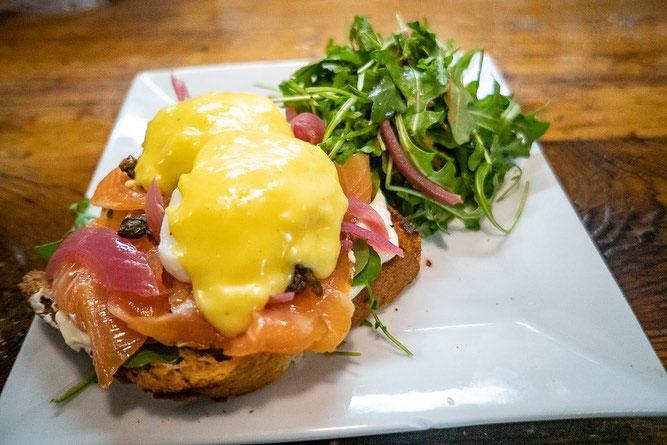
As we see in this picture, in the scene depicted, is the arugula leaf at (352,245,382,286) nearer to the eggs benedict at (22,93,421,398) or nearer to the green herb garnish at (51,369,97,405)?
the eggs benedict at (22,93,421,398)

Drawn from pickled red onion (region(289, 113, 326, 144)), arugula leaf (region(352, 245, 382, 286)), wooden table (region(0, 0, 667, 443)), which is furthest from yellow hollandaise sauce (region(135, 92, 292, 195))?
wooden table (region(0, 0, 667, 443))

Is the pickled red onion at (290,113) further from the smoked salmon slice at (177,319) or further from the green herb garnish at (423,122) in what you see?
the smoked salmon slice at (177,319)

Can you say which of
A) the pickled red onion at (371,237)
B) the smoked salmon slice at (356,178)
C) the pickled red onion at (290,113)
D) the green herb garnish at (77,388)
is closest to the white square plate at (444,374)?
the green herb garnish at (77,388)

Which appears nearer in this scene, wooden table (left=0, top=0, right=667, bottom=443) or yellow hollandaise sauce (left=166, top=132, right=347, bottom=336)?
yellow hollandaise sauce (left=166, top=132, right=347, bottom=336)

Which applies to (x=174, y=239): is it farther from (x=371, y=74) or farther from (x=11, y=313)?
(x=371, y=74)

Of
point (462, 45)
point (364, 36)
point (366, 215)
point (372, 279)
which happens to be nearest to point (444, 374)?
point (372, 279)

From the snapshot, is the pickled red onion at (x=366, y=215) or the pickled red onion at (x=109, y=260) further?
the pickled red onion at (x=366, y=215)
